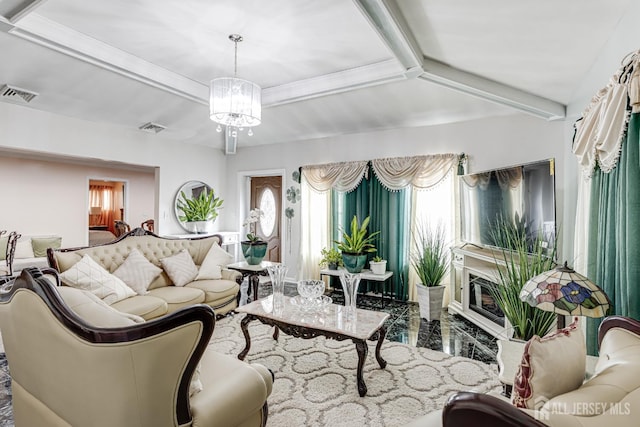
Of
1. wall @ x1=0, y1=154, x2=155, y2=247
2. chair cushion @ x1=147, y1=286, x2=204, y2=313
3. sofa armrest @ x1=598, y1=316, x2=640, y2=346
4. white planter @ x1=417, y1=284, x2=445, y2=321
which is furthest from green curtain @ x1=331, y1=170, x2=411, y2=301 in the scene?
wall @ x1=0, y1=154, x2=155, y2=247

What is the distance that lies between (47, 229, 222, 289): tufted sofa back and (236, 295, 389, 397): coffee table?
1590mm

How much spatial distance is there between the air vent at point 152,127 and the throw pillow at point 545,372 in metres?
5.32

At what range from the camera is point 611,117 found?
5.64 feet

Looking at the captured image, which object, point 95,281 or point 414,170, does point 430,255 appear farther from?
point 95,281

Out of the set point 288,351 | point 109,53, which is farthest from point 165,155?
point 288,351

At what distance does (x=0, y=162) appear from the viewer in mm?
6047

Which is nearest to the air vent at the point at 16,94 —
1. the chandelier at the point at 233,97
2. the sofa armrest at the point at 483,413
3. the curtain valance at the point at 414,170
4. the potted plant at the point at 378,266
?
the chandelier at the point at 233,97

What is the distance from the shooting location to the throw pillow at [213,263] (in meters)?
3.85

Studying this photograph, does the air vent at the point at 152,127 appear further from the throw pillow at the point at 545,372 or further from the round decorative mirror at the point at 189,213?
the throw pillow at the point at 545,372

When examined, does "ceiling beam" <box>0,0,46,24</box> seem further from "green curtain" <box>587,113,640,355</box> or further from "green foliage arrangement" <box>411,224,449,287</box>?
"green foliage arrangement" <box>411,224,449,287</box>

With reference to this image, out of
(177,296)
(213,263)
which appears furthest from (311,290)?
(213,263)

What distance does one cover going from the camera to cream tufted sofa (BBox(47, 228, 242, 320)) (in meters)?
2.99

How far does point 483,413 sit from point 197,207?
561 centimetres

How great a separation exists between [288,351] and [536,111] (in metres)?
3.40
